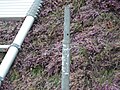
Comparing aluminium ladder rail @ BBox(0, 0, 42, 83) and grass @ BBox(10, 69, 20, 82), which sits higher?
aluminium ladder rail @ BBox(0, 0, 42, 83)

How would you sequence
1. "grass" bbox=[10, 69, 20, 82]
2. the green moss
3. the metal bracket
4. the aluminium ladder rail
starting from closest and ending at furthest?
the green moss → "grass" bbox=[10, 69, 20, 82] → the aluminium ladder rail → the metal bracket

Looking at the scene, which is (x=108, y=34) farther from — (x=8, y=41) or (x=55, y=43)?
(x=8, y=41)

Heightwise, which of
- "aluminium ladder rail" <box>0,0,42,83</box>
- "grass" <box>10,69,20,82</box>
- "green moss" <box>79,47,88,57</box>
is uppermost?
"aluminium ladder rail" <box>0,0,42,83</box>

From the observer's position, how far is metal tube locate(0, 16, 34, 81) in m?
3.98

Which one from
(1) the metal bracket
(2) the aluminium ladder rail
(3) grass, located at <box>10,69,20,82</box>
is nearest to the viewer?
(3) grass, located at <box>10,69,20,82</box>

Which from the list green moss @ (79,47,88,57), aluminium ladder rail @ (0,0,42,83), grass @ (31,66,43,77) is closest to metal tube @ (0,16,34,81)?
aluminium ladder rail @ (0,0,42,83)

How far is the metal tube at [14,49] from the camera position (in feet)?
13.1

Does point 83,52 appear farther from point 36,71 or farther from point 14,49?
point 14,49

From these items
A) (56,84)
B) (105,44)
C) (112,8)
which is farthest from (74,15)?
(56,84)

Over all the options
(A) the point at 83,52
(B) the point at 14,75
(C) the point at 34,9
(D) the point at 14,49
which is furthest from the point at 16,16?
(A) the point at 83,52

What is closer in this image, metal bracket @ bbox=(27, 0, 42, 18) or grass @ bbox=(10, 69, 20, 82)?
grass @ bbox=(10, 69, 20, 82)

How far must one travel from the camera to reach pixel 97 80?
11.6ft

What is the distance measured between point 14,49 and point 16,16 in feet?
2.79

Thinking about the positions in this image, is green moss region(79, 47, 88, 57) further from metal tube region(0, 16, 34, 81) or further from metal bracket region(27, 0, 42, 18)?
metal bracket region(27, 0, 42, 18)
